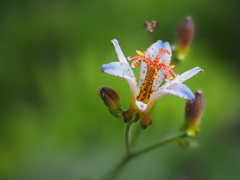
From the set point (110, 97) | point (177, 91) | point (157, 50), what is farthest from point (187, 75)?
point (110, 97)

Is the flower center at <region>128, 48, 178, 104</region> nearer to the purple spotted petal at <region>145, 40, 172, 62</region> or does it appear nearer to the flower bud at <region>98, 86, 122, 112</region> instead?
the purple spotted petal at <region>145, 40, 172, 62</region>

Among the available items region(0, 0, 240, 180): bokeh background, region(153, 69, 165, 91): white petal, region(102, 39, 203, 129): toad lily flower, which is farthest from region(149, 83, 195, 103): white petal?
region(0, 0, 240, 180): bokeh background

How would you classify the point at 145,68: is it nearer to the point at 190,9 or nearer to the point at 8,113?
the point at 8,113

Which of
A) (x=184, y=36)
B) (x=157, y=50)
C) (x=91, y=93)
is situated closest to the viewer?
(x=157, y=50)

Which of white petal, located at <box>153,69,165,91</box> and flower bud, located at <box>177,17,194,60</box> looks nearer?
white petal, located at <box>153,69,165,91</box>

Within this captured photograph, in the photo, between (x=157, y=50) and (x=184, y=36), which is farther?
(x=184, y=36)

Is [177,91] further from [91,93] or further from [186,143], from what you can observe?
[91,93]
